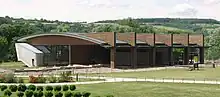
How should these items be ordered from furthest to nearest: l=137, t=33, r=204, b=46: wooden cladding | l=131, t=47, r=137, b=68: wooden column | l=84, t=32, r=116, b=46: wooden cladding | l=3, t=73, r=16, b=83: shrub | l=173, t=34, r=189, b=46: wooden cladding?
l=173, t=34, r=189, b=46: wooden cladding
l=137, t=33, r=204, b=46: wooden cladding
l=131, t=47, r=137, b=68: wooden column
l=84, t=32, r=116, b=46: wooden cladding
l=3, t=73, r=16, b=83: shrub

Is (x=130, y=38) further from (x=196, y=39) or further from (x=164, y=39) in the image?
(x=196, y=39)

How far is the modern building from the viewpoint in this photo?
8862 centimetres

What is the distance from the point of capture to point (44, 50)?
96.9m

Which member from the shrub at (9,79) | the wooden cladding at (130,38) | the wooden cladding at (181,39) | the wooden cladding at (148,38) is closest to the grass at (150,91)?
the shrub at (9,79)

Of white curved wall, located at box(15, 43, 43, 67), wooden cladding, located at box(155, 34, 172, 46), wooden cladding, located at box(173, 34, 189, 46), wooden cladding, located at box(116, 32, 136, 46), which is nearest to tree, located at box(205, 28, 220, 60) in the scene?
wooden cladding, located at box(173, 34, 189, 46)

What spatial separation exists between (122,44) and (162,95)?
5136 cm

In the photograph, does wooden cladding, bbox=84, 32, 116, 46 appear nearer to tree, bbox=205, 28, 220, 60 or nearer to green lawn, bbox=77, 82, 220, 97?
tree, bbox=205, 28, 220, 60

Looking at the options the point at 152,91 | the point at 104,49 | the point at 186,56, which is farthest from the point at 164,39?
the point at 152,91

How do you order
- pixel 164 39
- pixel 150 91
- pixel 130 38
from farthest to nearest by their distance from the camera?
1. pixel 164 39
2. pixel 130 38
3. pixel 150 91

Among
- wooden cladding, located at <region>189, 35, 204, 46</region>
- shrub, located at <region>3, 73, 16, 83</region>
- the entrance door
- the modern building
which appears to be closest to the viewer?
shrub, located at <region>3, 73, 16, 83</region>

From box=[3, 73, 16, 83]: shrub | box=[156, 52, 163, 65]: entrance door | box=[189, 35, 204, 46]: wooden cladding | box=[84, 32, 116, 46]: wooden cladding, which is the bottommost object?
box=[156, 52, 163, 65]: entrance door

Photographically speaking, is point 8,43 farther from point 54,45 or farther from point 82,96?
point 82,96

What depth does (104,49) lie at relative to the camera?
322 feet

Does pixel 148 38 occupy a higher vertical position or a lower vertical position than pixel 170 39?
higher
